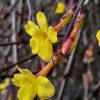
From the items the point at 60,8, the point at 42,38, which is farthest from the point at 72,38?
the point at 60,8

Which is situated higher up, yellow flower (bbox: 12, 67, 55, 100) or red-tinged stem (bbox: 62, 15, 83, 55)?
red-tinged stem (bbox: 62, 15, 83, 55)

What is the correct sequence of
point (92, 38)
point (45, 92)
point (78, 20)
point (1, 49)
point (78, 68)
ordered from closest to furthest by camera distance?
point (45, 92)
point (78, 20)
point (92, 38)
point (78, 68)
point (1, 49)

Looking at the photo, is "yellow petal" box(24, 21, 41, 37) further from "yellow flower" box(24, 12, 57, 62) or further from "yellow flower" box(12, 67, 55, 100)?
"yellow flower" box(12, 67, 55, 100)

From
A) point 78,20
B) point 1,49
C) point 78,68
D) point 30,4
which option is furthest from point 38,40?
point 1,49

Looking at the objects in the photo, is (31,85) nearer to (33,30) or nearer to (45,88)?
(45,88)

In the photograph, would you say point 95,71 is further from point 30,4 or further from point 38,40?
point 38,40

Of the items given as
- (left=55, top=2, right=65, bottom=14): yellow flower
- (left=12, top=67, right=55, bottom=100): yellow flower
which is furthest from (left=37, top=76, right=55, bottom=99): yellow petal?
Result: (left=55, top=2, right=65, bottom=14): yellow flower

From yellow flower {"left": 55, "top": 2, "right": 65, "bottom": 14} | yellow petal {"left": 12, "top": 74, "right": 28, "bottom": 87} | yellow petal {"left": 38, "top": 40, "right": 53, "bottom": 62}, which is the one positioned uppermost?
yellow flower {"left": 55, "top": 2, "right": 65, "bottom": 14}
